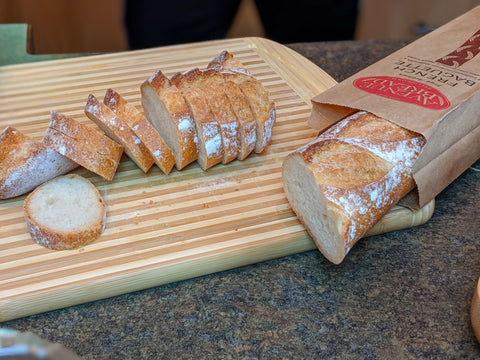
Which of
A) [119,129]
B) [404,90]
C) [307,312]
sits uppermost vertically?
[404,90]

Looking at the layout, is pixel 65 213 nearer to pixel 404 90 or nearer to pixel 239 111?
pixel 239 111

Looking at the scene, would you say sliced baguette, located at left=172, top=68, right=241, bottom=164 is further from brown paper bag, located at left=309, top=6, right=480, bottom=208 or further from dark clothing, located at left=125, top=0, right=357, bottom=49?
dark clothing, located at left=125, top=0, right=357, bottom=49

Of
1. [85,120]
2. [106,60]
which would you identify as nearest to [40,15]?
[106,60]

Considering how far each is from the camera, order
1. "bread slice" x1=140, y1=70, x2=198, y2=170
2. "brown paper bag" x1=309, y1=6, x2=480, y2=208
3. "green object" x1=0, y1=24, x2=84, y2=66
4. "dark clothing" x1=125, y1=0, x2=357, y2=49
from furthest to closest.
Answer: "dark clothing" x1=125, y1=0, x2=357, y2=49
"green object" x1=0, y1=24, x2=84, y2=66
"bread slice" x1=140, y1=70, x2=198, y2=170
"brown paper bag" x1=309, y1=6, x2=480, y2=208

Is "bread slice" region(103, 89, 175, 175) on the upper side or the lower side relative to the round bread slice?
upper

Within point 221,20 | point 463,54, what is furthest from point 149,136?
point 221,20

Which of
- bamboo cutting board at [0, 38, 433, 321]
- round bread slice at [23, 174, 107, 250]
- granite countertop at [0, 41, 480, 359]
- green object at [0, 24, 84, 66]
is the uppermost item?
green object at [0, 24, 84, 66]

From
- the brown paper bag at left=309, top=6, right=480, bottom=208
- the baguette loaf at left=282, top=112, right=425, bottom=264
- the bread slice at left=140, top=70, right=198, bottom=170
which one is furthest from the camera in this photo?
the bread slice at left=140, top=70, right=198, bottom=170

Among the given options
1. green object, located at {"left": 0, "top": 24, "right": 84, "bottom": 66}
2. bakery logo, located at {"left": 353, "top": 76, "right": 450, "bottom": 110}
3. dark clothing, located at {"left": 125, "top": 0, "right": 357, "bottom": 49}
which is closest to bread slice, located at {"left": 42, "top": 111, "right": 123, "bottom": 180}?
bakery logo, located at {"left": 353, "top": 76, "right": 450, "bottom": 110}
